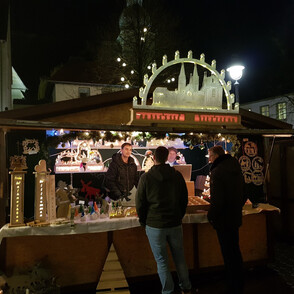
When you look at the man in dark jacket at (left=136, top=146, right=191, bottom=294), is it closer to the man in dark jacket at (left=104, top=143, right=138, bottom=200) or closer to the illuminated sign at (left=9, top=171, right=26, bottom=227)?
the illuminated sign at (left=9, top=171, right=26, bottom=227)

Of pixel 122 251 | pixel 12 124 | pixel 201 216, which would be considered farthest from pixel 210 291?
pixel 12 124

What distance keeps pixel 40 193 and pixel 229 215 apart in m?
3.17

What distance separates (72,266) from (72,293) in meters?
0.46

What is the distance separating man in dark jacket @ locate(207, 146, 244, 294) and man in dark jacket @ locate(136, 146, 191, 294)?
23.8 inches

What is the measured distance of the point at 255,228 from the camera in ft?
18.4

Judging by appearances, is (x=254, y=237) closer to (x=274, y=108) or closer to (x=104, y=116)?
(x=104, y=116)

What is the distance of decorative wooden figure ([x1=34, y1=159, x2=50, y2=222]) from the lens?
4.46 meters

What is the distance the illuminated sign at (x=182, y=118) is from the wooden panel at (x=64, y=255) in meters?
2.28

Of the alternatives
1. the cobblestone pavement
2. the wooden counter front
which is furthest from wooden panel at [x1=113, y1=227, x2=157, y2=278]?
the cobblestone pavement

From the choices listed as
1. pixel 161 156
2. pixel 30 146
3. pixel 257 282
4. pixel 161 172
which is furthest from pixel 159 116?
pixel 257 282

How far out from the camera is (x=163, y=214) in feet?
12.4

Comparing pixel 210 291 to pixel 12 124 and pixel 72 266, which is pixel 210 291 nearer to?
pixel 72 266

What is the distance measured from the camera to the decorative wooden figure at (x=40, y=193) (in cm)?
446

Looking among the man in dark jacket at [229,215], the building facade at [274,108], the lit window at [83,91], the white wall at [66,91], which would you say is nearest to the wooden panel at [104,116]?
the man in dark jacket at [229,215]
